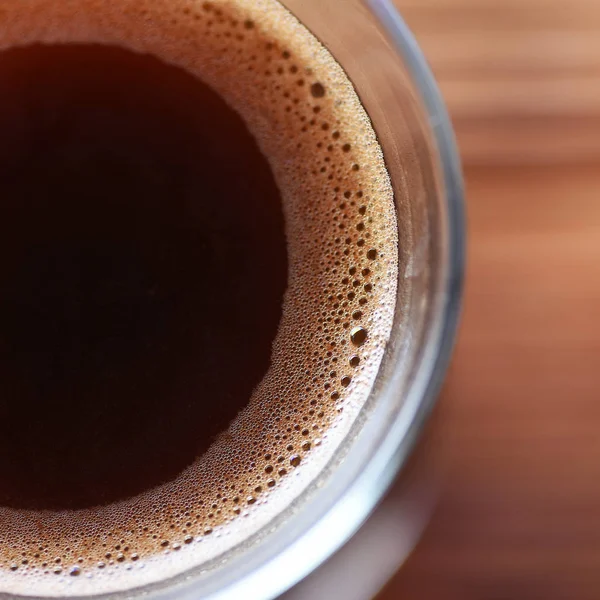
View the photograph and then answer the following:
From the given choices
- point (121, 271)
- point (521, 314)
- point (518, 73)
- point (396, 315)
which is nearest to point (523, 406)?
point (521, 314)

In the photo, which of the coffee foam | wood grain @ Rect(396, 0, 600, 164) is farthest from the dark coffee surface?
wood grain @ Rect(396, 0, 600, 164)

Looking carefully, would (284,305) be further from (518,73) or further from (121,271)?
(518,73)

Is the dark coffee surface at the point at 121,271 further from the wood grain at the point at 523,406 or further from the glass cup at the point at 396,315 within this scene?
the wood grain at the point at 523,406

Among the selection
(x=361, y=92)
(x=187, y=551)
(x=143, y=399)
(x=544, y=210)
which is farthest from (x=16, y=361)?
(x=544, y=210)

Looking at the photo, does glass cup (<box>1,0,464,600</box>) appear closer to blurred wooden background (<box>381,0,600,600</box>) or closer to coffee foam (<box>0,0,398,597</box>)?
coffee foam (<box>0,0,398,597</box>)

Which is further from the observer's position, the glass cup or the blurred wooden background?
the blurred wooden background

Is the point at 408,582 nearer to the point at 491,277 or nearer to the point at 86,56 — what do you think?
the point at 491,277
